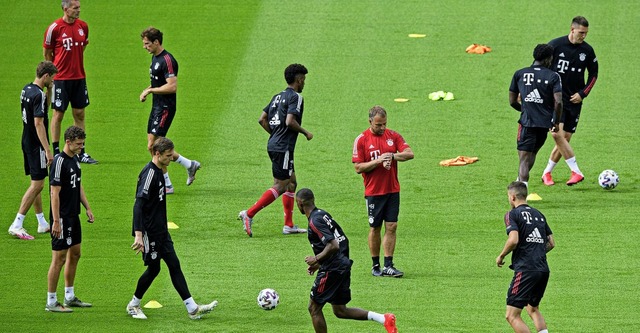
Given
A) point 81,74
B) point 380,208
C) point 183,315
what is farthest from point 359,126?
point 183,315

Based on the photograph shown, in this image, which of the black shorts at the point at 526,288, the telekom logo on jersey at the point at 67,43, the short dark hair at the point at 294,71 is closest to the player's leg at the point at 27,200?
the telekom logo on jersey at the point at 67,43

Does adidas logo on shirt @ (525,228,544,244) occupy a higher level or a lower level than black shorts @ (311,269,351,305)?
higher

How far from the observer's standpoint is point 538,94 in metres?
16.1

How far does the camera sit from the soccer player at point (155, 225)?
40.7 feet

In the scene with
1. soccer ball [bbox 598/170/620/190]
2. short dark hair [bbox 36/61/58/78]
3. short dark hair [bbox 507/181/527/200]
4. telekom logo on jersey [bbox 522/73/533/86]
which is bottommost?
soccer ball [bbox 598/170/620/190]

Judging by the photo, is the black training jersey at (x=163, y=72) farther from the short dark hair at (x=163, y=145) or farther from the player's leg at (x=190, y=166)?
the short dark hair at (x=163, y=145)

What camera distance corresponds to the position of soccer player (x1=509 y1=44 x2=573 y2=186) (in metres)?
16.0

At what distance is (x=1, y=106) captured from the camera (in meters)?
20.9

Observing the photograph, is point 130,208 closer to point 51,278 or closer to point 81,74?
point 81,74

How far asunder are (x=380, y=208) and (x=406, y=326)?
1805 mm

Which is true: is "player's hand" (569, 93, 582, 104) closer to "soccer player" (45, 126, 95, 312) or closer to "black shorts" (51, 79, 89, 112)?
"black shorts" (51, 79, 89, 112)

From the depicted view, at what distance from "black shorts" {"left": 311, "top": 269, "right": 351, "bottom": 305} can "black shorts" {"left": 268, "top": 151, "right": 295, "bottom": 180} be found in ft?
12.4

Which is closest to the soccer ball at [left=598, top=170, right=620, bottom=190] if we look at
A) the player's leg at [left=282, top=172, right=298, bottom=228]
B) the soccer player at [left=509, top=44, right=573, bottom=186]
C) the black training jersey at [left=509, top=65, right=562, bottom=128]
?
the soccer player at [left=509, top=44, right=573, bottom=186]

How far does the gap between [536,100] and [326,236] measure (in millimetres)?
5507
